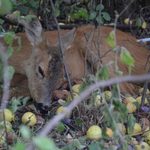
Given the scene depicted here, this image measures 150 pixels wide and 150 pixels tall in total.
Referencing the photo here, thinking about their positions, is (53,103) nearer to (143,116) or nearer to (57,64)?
(57,64)

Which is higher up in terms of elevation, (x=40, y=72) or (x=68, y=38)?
(x=68, y=38)

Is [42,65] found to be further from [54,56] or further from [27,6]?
[27,6]

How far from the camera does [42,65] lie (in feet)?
19.1

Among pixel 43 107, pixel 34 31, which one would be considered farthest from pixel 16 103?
pixel 34 31

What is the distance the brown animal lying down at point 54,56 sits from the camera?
571 centimetres

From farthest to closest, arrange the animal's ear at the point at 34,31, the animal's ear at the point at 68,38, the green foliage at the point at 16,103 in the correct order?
the animal's ear at the point at 68,38
the animal's ear at the point at 34,31
the green foliage at the point at 16,103

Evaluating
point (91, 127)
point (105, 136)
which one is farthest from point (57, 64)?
point (105, 136)

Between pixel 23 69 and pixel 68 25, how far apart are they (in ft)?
4.31

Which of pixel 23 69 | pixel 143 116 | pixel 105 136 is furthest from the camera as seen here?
pixel 23 69

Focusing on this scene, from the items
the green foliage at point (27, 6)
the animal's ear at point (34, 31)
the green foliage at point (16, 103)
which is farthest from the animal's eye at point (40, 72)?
the green foliage at point (27, 6)

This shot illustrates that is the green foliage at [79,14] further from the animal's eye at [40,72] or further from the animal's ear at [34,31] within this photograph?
the animal's eye at [40,72]

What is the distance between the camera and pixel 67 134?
15.5ft

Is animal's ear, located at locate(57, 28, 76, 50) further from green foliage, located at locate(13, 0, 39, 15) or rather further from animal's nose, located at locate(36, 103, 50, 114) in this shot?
green foliage, located at locate(13, 0, 39, 15)

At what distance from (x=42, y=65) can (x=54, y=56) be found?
0.18 metres
